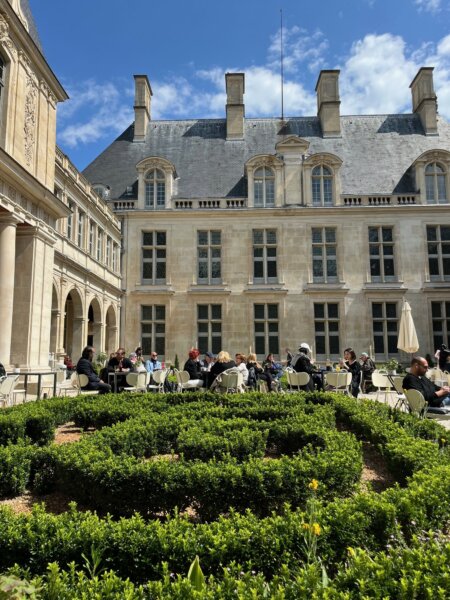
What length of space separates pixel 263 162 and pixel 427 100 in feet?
33.1

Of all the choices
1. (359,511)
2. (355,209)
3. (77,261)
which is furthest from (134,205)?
(359,511)

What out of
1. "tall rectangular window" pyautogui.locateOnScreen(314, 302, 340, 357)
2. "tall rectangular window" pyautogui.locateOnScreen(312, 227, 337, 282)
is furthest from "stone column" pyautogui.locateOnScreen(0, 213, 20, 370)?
"tall rectangular window" pyautogui.locateOnScreen(312, 227, 337, 282)

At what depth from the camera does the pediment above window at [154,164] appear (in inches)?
894

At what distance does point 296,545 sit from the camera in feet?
8.29

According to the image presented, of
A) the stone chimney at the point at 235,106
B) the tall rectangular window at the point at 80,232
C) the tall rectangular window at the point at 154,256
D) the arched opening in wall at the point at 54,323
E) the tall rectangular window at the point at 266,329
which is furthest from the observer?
the stone chimney at the point at 235,106

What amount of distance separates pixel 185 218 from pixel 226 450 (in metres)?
18.9

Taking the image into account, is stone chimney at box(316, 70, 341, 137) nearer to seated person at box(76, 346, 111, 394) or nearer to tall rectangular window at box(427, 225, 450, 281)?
tall rectangular window at box(427, 225, 450, 281)

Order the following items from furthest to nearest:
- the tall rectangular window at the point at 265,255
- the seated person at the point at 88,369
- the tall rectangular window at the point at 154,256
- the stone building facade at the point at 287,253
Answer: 1. the tall rectangular window at the point at 154,256
2. the tall rectangular window at the point at 265,255
3. the stone building facade at the point at 287,253
4. the seated person at the point at 88,369

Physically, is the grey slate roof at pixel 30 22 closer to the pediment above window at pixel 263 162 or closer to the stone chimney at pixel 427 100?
the pediment above window at pixel 263 162

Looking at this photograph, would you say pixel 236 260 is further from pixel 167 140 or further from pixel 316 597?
pixel 316 597

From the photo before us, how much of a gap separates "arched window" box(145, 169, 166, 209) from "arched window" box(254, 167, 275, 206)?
4.60m

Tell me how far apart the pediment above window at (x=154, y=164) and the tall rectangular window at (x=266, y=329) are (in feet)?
26.4

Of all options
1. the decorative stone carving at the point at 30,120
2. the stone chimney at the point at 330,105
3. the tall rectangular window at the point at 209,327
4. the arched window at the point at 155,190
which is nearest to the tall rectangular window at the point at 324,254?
the tall rectangular window at the point at 209,327

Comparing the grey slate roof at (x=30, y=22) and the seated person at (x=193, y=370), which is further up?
the grey slate roof at (x=30, y=22)
